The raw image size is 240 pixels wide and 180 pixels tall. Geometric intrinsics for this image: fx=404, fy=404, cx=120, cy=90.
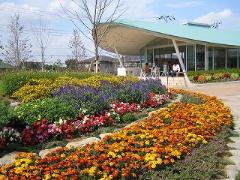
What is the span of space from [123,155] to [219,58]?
32.6 m

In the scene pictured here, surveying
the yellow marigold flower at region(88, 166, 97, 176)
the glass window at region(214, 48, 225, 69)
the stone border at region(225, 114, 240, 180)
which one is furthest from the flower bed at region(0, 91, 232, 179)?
the glass window at region(214, 48, 225, 69)

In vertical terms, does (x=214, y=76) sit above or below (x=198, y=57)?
below

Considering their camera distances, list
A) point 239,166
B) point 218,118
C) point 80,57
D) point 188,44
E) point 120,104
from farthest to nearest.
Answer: point 80,57
point 188,44
point 120,104
point 218,118
point 239,166

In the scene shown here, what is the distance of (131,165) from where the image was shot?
16.5 ft

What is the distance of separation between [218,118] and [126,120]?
1967 mm

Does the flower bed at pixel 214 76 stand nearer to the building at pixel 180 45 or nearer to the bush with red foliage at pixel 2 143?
the building at pixel 180 45

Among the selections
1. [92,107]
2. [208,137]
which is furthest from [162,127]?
[92,107]

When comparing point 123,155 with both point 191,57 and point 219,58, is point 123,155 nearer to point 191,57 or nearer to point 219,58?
point 191,57

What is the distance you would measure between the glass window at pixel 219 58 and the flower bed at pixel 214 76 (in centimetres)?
472

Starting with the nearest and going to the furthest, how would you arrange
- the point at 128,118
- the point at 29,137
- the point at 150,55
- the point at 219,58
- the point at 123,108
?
the point at 29,137, the point at 128,118, the point at 123,108, the point at 219,58, the point at 150,55

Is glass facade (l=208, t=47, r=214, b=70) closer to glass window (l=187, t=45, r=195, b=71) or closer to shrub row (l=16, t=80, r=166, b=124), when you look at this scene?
glass window (l=187, t=45, r=195, b=71)

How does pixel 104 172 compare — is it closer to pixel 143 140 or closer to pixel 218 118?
pixel 143 140

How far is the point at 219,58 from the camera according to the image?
3662cm

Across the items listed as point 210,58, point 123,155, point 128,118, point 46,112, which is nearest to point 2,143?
point 46,112
